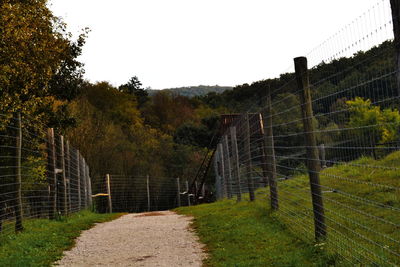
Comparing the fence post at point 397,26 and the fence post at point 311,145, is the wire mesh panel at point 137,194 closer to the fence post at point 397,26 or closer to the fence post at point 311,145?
the fence post at point 311,145

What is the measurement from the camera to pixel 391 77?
167 inches

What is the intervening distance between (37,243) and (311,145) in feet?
15.7

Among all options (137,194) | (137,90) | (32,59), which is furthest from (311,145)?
(137,90)

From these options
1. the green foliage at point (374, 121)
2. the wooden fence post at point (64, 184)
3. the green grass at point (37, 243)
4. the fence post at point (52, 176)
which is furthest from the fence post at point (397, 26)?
the wooden fence post at point (64, 184)

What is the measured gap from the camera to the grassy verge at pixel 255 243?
21.3 feet

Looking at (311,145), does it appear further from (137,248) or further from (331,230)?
(137,248)

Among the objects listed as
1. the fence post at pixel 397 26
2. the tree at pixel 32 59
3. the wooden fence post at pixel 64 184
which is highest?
the tree at pixel 32 59

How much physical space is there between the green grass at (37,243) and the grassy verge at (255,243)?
2363 millimetres

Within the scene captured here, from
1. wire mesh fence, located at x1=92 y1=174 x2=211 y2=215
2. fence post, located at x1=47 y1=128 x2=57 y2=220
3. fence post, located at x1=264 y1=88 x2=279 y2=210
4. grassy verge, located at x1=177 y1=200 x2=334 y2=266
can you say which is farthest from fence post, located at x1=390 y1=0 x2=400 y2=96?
wire mesh fence, located at x1=92 y1=174 x2=211 y2=215

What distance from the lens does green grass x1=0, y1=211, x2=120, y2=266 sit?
7.33 m

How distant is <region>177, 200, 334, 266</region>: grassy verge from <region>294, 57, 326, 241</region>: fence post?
34 cm

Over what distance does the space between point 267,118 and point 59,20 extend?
40.3 ft

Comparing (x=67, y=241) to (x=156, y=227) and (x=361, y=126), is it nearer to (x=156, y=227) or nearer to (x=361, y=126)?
(x=156, y=227)

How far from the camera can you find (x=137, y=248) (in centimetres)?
873
